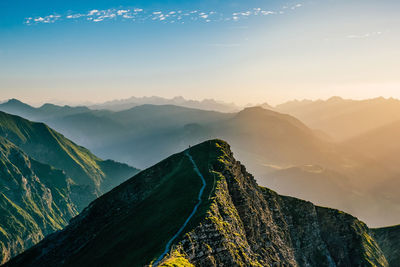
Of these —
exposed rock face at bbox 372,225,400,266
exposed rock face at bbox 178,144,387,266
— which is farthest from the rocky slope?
exposed rock face at bbox 372,225,400,266

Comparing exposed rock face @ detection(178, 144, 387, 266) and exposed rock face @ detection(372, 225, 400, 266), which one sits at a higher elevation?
exposed rock face @ detection(178, 144, 387, 266)

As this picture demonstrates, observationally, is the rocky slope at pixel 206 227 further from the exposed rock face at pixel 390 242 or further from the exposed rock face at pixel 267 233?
the exposed rock face at pixel 390 242

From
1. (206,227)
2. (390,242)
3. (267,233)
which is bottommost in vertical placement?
(390,242)

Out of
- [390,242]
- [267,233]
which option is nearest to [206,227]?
[267,233]

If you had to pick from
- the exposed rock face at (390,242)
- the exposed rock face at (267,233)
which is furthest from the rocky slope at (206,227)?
the exposed rock face at (390,242)

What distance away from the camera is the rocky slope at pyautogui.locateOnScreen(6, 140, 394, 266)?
2781 inches

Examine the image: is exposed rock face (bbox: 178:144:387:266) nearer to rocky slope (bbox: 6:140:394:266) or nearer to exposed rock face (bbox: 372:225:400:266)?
rocky slope (bbox: 6:140:394:266)

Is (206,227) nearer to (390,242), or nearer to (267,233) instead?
(267,233)

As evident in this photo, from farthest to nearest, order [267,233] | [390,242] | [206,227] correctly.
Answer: [390,242], [267,233], [206,227]

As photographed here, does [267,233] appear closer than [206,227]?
No

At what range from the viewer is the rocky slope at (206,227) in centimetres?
7062

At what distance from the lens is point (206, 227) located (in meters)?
71.7

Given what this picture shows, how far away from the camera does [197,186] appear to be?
9875 centimetres

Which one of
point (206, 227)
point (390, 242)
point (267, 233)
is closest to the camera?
point (206, 227)
